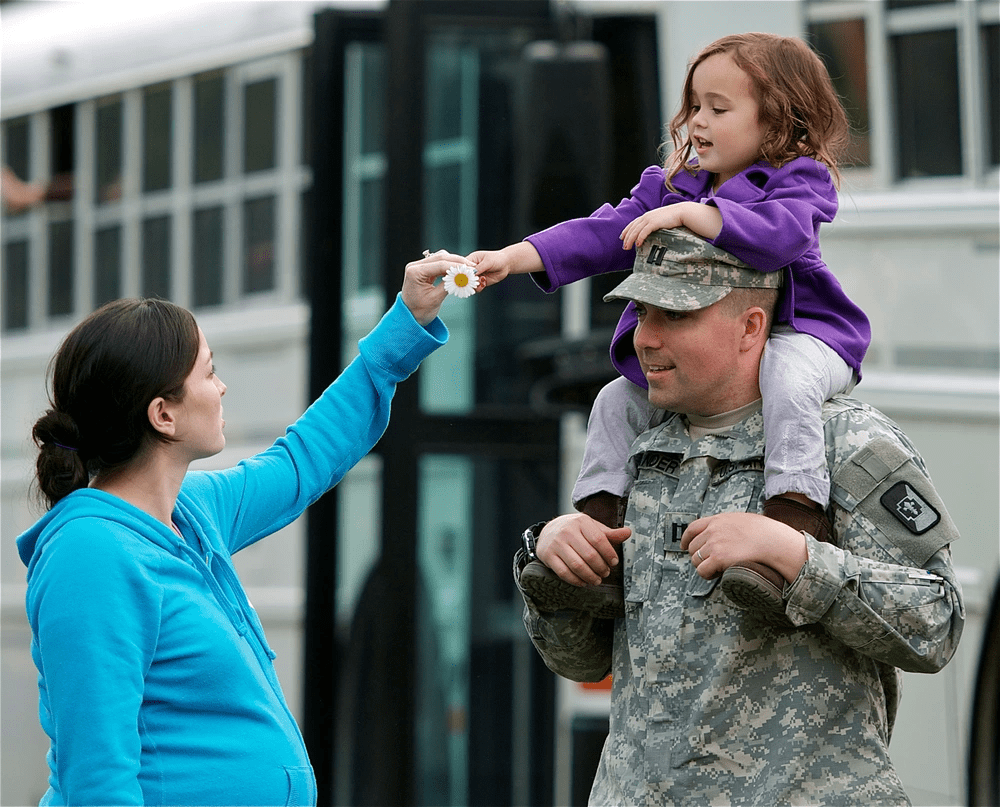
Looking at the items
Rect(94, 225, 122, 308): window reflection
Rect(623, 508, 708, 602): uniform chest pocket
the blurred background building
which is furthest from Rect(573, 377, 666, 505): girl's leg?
Rect(94, 225, 122, 308): window reflection

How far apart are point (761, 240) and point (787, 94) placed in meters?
0.24

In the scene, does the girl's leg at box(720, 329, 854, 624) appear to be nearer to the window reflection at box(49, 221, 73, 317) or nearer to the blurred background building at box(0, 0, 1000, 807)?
the blurred background building at box(0, 0, 1000, 807)

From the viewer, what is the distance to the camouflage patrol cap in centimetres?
204

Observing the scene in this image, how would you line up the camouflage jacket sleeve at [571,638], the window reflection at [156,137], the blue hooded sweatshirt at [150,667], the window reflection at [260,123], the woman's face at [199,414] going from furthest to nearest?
1. the window reflection at [156,137]
2. the window reflection at [260,123]
3. the camouflage jacket sleeve at [571,638]
4. the woman's face at [199,414]
5. the blue hooded sweatshirt at [150,667]

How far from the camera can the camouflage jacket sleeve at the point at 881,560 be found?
6.30ft

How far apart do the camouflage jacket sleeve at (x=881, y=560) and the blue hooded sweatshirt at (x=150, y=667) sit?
29.9 inches

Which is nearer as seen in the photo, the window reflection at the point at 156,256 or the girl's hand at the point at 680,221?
the girl's hand at the point at 680,221

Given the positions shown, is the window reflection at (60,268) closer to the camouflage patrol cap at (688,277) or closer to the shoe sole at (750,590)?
the camouflage patrol cap at (688,277)

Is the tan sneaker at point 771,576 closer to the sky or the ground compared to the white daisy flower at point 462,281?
closer to the ground

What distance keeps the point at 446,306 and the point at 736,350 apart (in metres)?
3.76

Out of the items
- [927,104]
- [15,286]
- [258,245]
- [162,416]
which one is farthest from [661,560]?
[15,286]

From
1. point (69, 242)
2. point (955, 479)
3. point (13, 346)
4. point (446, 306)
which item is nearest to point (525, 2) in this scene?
point (446, 306)

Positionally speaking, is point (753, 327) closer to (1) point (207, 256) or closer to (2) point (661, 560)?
(2) point (661, 560)

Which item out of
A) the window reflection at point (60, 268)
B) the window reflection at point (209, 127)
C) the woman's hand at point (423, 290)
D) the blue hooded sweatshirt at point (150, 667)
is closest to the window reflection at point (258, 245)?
the window reflection at point (209, 127)
